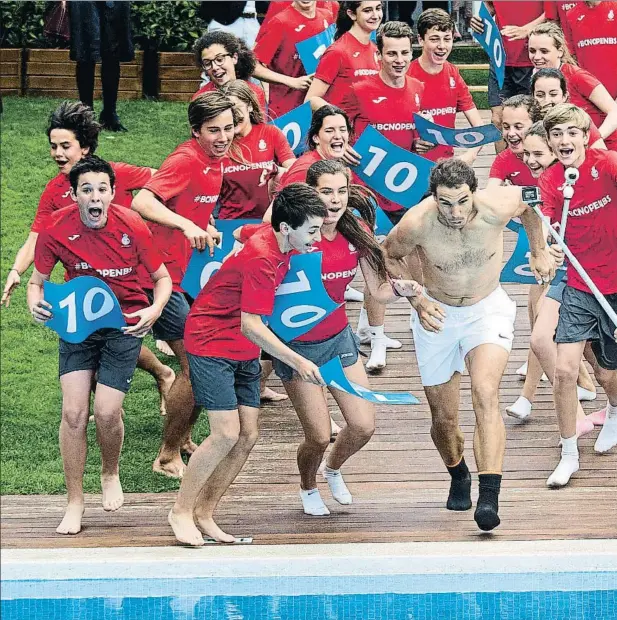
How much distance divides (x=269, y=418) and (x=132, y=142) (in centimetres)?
430

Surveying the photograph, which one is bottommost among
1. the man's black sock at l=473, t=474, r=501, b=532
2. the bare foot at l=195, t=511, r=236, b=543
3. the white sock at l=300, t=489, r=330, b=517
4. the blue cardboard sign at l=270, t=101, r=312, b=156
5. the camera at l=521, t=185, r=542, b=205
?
the white sock at l=300, t=489, r=330, b=517

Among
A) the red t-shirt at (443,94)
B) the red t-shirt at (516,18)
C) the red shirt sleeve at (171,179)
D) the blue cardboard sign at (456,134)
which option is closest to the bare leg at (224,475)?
the red shirt sleeve at (171,179)

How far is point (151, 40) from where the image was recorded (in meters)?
12.1

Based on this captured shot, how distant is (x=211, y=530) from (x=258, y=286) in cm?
103

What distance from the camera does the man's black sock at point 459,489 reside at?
6051 mm

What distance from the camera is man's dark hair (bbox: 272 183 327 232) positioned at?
5227 millimetres

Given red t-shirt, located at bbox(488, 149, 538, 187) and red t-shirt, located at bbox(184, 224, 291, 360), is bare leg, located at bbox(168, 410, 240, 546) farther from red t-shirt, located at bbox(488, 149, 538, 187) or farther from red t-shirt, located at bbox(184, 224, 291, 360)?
red t-shirt, located at bbox(488, 149, 538, 187)

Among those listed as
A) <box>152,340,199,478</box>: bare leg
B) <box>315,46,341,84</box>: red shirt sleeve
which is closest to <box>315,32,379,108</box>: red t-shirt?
<box>315,46,341,84</box>: red shirt sleeve

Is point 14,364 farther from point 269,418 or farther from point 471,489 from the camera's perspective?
point 471,489

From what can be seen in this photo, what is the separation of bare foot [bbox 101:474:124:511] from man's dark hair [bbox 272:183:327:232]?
137 centimetres

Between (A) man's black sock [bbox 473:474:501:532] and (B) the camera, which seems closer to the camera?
(A) man's black sock [bbox 473:474:501:532]

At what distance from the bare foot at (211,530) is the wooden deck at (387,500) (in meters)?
0.13

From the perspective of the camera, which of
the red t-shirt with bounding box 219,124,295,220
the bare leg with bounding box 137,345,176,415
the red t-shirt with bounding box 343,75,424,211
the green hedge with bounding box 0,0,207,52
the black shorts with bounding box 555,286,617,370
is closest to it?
the black shorts with bounding box 555,286,617,370

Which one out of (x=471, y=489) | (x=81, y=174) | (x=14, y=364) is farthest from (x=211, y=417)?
(x=14, y=364)
